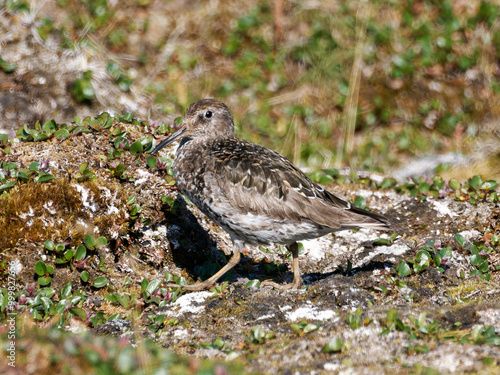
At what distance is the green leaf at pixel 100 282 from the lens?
6.33 metres

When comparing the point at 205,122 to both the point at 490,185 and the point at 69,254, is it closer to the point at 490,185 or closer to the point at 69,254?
the point at 69,254

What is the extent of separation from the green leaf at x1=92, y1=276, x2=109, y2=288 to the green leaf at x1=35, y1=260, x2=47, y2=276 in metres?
0.57

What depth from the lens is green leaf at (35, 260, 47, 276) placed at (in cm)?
605

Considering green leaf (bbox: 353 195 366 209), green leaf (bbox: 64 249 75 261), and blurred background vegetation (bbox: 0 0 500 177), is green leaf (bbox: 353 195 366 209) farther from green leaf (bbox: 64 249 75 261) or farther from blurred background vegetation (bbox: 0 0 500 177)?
green leaf (bbox: 64 249 75 261)

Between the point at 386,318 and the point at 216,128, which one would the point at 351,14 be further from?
the point at 386,318

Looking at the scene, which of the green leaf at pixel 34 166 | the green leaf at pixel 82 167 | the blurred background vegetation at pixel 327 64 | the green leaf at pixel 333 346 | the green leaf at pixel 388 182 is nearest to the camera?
the green leaf at pixel 333 346

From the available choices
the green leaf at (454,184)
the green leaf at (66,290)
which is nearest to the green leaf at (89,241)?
the green leaf at (66,290)

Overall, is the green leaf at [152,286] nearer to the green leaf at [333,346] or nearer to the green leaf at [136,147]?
the green leaf at [136,147]

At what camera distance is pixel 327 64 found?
13016mm

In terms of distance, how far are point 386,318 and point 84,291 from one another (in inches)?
133

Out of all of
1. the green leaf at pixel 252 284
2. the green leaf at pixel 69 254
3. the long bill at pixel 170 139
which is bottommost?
the green leaf at pixel 252 284

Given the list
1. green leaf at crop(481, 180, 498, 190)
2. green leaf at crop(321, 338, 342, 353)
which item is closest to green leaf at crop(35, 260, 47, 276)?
green leaf at crop(321, 338, 342, 353)

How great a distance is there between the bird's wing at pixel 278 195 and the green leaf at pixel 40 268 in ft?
7.12

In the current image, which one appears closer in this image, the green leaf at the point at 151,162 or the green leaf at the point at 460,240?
the green leaf at the point at 460,240
